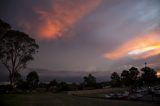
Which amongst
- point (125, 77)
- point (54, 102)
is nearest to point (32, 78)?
point (125, 77)

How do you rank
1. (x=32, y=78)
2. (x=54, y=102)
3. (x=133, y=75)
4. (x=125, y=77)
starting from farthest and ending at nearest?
(x=125, y=77) < (x=133, y=75) < (x=32, y=78) < (x=54, y=102)

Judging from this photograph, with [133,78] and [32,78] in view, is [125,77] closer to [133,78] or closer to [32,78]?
[133,78]

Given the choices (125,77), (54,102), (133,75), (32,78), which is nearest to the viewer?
(54,102)

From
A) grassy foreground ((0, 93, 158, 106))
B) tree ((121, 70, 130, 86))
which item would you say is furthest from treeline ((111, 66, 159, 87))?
grassy foreground ((0, 93, 158, 106))

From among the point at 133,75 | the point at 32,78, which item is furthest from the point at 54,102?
the point at 133,75

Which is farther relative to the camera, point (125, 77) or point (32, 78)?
point (125, 77)

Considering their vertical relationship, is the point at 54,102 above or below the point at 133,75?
below

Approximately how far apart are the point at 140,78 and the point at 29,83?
190 ft

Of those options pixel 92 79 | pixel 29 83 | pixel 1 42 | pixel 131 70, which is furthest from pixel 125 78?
pixel 1 42

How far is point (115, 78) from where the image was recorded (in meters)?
114

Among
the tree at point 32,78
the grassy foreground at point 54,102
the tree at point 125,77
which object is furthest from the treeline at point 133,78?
the grassy foreground at point 54,102

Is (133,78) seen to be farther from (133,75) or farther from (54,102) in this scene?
(54,102)

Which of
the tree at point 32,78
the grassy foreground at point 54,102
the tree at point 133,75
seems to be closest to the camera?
the grassy foreground at point 54,102

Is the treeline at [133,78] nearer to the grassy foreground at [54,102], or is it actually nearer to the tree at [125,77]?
the tree at [125,77]
